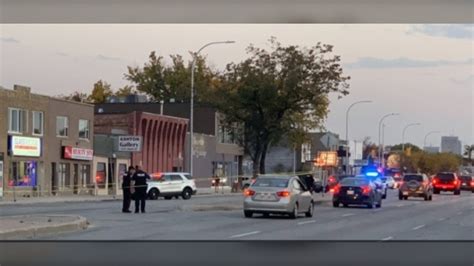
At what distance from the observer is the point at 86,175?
66.1 m

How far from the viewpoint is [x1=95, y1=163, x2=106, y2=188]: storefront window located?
6769 cm

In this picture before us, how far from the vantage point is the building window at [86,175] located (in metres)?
65.4

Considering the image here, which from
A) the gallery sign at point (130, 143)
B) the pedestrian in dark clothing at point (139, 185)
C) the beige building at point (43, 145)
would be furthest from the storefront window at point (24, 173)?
Result: the pedestrian in dark clothing at point (139, 185)

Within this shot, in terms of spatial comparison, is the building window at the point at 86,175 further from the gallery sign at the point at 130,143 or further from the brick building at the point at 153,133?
the brick building at the point at 153,133

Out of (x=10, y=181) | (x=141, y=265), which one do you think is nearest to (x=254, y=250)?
(x=141, y=265)

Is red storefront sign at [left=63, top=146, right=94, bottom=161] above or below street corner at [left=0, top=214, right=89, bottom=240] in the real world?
above

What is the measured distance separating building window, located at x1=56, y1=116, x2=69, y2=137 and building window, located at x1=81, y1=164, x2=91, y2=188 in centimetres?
332

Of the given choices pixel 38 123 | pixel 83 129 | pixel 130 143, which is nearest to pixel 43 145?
pixel 38 123

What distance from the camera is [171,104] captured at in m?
94.3

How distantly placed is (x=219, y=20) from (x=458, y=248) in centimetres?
753

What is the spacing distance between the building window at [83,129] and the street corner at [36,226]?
38418 mm

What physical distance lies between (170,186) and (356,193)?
12.9 m

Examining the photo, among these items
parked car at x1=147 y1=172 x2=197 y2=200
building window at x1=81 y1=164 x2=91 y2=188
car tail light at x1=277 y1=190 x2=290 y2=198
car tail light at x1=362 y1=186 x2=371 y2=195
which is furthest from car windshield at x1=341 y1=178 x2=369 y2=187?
building window at x1=81 y1=164 x2=91 y2=188

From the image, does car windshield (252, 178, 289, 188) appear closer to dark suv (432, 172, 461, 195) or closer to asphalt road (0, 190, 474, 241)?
asphalt road (0, 190, 474, 241)
